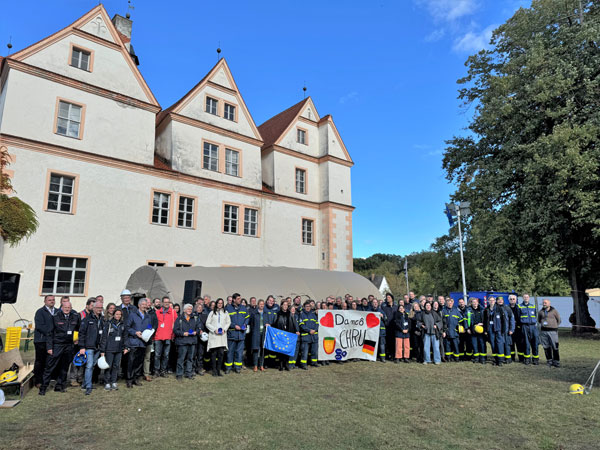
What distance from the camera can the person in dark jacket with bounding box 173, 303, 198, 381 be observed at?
9914 mm

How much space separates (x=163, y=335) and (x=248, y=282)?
774 centimetres

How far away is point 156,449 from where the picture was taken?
509 cm

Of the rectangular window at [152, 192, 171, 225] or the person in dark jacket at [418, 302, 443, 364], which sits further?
the rectangular window at [152, 192, 171, 225]

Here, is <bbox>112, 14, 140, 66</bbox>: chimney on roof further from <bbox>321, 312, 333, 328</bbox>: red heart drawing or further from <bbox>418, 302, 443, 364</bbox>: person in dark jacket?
<bbox>418, 302, 443, 364</bbox>: person in dark jacket

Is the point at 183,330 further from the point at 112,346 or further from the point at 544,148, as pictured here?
the point at 544,148

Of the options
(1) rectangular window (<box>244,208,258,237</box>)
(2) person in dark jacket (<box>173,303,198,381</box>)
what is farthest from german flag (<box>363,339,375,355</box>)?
(1) rectangular window (<box>244,208,258,237</box>)

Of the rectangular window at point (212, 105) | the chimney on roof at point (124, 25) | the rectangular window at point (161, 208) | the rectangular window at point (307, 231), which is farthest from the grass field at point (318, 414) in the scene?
the chimney on roof at point (124, 25)

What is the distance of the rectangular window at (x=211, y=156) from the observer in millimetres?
24031

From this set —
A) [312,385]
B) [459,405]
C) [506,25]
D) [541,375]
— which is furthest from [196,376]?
[506,25]

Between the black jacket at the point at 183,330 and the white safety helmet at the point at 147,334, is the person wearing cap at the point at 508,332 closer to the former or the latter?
the black jacket at the point at 183,330

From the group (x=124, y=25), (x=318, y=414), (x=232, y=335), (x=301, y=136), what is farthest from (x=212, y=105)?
(x=318, y=414)

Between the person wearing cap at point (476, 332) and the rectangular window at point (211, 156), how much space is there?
16.6 meters

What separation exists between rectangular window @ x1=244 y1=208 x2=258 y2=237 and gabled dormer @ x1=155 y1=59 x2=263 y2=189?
1628mm

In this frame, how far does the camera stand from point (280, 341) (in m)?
11.4
